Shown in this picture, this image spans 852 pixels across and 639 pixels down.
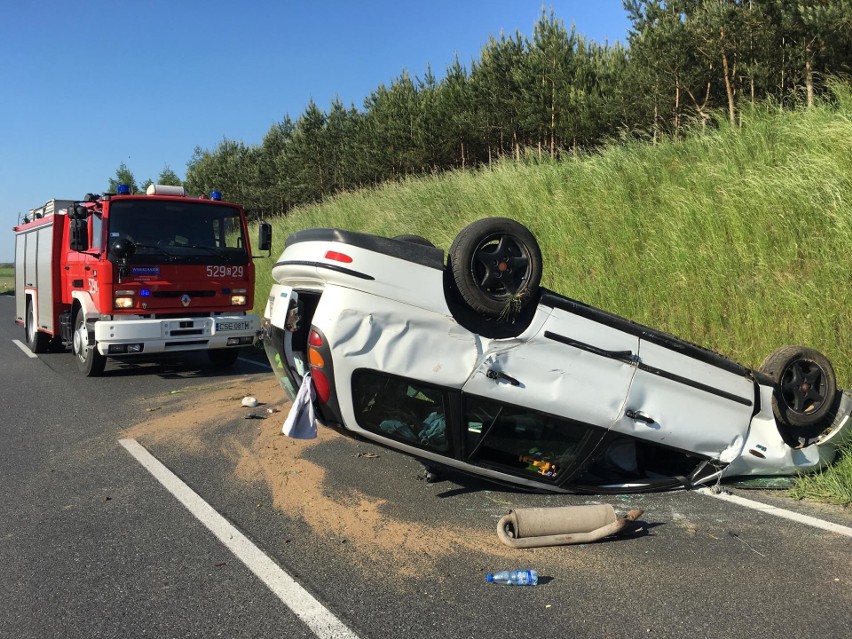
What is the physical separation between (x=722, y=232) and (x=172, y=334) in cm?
731

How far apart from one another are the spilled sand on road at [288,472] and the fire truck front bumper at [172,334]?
1.09 metres

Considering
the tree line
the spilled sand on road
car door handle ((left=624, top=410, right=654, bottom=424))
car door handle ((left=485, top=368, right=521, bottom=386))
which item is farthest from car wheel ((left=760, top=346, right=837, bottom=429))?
the tree line

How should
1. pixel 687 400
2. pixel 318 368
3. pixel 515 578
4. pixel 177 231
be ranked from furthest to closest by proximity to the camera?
pixel 177 231, pixel 687 400, pixel 318 368, pixel 515 578

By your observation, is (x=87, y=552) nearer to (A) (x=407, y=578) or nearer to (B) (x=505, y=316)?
(A) (x=407, y=578)

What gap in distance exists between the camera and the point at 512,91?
74.1ft

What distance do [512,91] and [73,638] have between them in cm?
2228

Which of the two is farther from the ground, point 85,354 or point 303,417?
point 303,417

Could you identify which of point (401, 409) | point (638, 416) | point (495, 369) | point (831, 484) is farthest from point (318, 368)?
point (831, 484)

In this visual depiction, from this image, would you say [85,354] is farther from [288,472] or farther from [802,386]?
[802,386]

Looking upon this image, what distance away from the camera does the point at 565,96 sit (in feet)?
67.2

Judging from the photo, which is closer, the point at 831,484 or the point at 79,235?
the point at 831,484

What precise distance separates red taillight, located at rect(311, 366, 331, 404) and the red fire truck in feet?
19.4

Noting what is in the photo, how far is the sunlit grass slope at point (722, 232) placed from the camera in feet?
22.1

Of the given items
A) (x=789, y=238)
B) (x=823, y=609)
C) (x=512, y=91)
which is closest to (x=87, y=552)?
(x=823, y=609)
